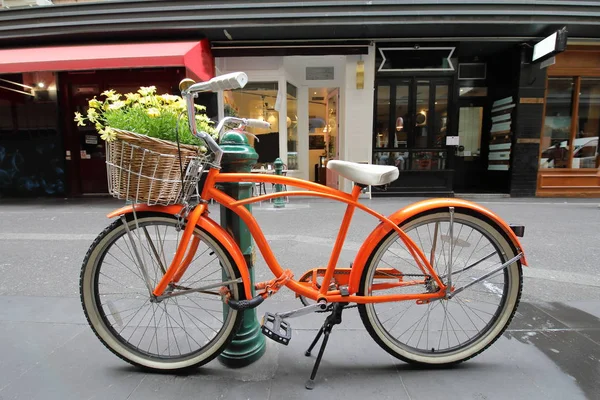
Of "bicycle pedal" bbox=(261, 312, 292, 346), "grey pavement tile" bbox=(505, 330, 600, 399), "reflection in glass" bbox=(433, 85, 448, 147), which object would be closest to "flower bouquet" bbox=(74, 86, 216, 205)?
"bicycle pedal" bbox=(261, 312, 292, 346)

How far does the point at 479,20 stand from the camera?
7.64 meters

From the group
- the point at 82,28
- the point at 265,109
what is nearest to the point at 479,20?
the point at 265,109

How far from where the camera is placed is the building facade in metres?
7.68

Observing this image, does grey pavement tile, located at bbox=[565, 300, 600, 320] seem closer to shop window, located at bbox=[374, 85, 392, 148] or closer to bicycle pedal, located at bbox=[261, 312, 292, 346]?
bicycle pedal, located at bbox=[261, 312, 292, 346]

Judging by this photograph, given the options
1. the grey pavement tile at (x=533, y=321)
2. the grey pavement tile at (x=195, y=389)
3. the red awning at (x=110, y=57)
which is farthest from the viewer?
the red awning at (x=110, y=57)

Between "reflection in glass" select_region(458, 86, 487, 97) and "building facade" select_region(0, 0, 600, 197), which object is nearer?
"building facade" select_region(0, 0, 600, 197)

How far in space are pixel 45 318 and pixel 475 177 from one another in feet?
35.6

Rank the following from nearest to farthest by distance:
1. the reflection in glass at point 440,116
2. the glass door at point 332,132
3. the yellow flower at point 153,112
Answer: the yellow flower at point 153,112 < the reflection in glass at point 440,116 < the glass door at point 332,132

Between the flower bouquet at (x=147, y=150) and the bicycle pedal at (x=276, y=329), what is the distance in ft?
2.93

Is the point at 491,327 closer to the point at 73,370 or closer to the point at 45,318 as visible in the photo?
the point at 73,370

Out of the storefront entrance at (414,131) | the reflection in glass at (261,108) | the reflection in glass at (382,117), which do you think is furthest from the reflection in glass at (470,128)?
the reflection in glass at (261,108)

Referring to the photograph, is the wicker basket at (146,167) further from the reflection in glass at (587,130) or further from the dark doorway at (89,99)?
the reflection in glass at (587,130)

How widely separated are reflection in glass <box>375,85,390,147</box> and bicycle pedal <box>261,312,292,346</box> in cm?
777

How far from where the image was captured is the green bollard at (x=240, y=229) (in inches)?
80.9
